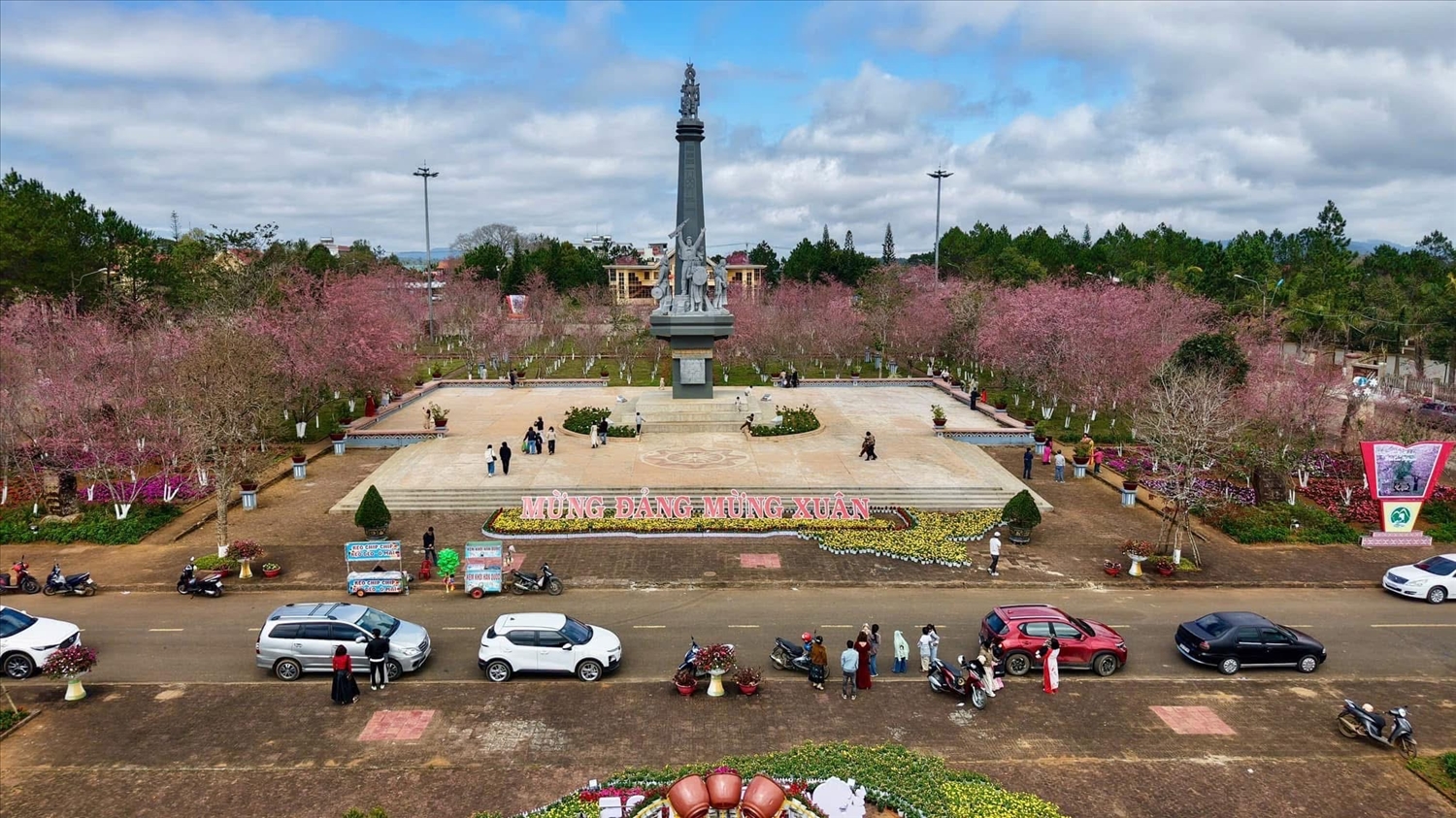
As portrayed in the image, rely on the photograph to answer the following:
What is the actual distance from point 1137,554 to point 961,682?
9527 millimetres

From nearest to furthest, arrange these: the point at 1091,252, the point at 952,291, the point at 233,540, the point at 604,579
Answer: the point at 604,579, the point at 233,540, the point at 952,291, the point at 1091,252

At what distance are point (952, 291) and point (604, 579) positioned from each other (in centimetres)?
4593

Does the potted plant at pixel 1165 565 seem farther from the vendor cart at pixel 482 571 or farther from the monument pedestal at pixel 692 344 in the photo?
the monument pedestal at pixel 692 344

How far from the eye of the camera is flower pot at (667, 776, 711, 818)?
22.0ft

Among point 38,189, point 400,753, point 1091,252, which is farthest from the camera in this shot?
point 1091,252

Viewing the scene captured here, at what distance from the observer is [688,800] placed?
22.2 feet

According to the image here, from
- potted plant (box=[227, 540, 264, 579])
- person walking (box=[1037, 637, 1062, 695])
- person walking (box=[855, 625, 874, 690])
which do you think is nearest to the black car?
person walking (box=[1037, 637, 1062, 695])

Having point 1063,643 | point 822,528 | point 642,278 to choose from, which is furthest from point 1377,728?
point 642,278

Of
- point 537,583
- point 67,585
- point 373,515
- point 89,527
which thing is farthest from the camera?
point 89,527

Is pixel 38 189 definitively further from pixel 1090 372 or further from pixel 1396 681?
pixel 1396 681

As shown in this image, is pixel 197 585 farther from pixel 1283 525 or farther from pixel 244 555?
pixel 1283 525

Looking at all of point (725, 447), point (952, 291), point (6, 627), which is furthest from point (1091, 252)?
point (6, 627)

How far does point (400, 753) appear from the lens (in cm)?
1376

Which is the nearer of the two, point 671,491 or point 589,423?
point 671,491
